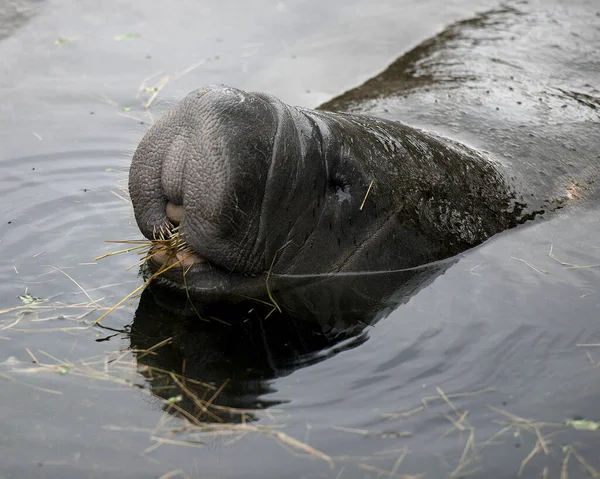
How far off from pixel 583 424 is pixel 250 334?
79.1 inches

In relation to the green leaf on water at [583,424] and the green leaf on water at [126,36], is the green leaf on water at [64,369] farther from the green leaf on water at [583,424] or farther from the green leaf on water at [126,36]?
the green leaf on water at [126,36]

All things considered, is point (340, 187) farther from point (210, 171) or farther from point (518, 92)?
point (518, 92)

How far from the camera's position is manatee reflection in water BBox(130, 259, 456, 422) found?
188 inches

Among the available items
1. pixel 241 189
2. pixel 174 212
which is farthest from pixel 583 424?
pixel 174 212

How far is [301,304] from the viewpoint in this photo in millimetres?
5656

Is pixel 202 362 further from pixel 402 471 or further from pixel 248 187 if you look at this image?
pixel 402 471

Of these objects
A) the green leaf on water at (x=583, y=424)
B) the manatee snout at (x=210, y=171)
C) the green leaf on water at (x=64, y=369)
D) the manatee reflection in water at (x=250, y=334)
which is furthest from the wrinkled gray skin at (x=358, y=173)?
the green leaf on water at (x=583, y=424)

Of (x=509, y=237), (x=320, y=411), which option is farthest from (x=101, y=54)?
(x=320, y=411)

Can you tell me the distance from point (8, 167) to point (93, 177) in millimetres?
768

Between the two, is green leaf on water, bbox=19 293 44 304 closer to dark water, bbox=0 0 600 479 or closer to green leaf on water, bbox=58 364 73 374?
dark water, bbox=0 0 600 479

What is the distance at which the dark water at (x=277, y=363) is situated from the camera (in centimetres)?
432

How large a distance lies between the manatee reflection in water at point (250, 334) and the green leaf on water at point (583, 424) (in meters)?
1.31

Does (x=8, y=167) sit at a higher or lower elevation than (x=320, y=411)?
higher

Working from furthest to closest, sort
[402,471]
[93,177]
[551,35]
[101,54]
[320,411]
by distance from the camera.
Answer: [101,54] < [551,35] < [93,177] < [320,411] < [402,471]
